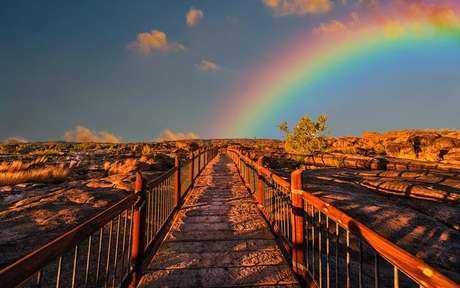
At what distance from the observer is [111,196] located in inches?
387

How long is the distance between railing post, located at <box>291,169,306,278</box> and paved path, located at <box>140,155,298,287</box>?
261 millimetres

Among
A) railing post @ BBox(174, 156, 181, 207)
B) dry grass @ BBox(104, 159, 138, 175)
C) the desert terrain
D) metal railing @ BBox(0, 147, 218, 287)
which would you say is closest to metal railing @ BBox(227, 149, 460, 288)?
the desert terrain

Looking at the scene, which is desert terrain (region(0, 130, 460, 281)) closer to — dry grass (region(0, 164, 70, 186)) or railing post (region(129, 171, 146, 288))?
dry grass (region(0, 164, 70, 186))

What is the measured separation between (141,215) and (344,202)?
7.60 metres

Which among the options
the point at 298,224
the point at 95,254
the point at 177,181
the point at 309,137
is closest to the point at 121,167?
the point at 177,181

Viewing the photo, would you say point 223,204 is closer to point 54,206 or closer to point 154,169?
point 54,206

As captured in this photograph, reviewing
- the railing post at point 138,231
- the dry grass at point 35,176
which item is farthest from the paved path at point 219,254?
the dry grass at point 35,176

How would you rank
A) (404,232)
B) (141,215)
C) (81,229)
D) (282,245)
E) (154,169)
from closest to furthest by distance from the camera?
(81,229) → (141,215) → (282,245) → (404,232) → (154,169)

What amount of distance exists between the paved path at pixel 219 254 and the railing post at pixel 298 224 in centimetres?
26

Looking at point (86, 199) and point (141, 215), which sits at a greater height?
point (141, 215)

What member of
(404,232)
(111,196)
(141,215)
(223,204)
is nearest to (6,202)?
(111,196)

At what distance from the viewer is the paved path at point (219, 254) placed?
389cm

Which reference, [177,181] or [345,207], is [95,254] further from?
[345,207]

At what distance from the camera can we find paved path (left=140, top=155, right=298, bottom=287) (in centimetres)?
389
